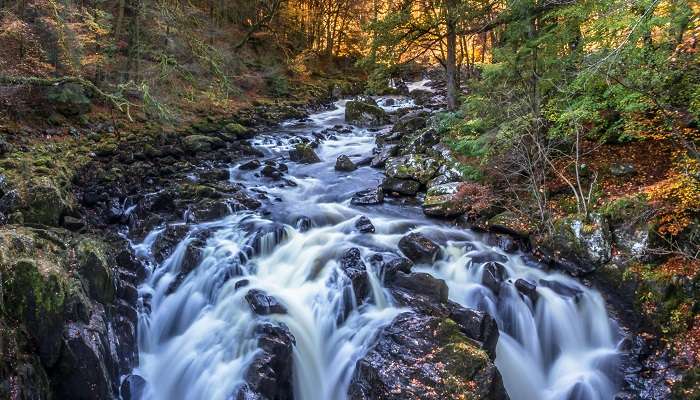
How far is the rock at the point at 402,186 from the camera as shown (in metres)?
12.5

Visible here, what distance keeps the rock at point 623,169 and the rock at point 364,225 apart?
18.3 ft

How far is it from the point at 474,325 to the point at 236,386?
3715 mm

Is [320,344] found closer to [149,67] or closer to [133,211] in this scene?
[133,211]

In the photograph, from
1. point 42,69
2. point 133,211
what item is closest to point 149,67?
point 42,69

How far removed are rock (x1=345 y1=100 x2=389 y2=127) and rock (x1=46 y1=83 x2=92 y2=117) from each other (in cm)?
1258

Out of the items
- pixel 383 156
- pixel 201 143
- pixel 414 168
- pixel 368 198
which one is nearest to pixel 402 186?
pixel 414 168

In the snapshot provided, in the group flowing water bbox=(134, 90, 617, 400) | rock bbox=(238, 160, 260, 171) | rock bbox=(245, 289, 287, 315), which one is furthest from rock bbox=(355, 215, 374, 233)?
rock bbox=(238, 160, 260, 171)

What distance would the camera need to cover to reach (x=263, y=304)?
24.9 ft

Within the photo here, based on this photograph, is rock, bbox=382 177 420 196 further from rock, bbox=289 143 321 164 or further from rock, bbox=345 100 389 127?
rock, bbox=345 100 389 127

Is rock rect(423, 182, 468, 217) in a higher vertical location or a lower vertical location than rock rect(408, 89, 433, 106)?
lower

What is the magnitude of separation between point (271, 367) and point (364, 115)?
18.7 meters

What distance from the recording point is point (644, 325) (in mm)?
7141

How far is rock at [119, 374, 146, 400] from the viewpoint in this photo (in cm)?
641

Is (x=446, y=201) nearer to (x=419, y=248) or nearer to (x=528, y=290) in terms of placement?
(x=419, y=248)
